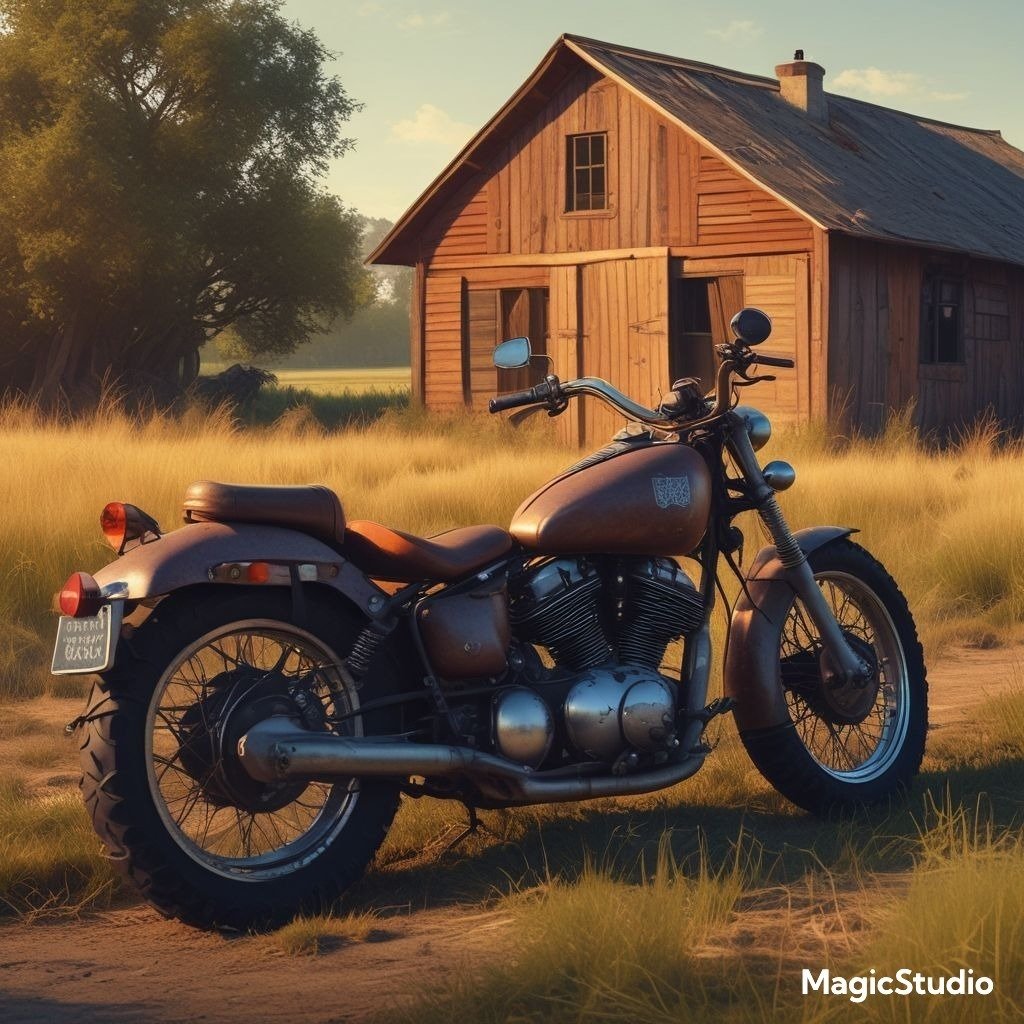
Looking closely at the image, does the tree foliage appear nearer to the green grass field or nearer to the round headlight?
the green grass field

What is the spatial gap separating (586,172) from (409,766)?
1787cm

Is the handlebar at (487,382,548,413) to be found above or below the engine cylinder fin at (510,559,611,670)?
above

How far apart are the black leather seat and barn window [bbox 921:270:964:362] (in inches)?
731

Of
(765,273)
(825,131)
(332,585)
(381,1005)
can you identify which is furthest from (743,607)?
(825,131)

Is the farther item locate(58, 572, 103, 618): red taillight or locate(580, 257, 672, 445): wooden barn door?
locate(580, 257, 672, 445): wooden barn door

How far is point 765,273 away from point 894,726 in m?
15.1

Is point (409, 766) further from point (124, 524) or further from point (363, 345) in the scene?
point (363, 345)

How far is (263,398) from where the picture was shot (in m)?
37.7

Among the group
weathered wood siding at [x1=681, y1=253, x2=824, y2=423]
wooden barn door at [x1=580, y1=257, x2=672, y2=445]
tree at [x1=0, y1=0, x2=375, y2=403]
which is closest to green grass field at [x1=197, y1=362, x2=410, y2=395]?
tree at [x1=0, y1=0, x2=375, y2=403]

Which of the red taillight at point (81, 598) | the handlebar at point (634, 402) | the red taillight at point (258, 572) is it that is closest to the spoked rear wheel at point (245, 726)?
the red taillight at point (258, 572)

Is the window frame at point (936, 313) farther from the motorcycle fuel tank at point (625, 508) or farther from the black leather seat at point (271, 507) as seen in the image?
the black leather seat at point (271, 507)

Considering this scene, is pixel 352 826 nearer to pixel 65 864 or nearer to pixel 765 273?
pixel 65 864

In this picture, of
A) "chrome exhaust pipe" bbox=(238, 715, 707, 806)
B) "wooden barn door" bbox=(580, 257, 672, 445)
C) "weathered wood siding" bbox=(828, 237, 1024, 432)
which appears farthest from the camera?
"wooden barn door" bbox=(580, 257, 672, 445)

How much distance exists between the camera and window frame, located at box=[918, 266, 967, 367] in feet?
71.4
